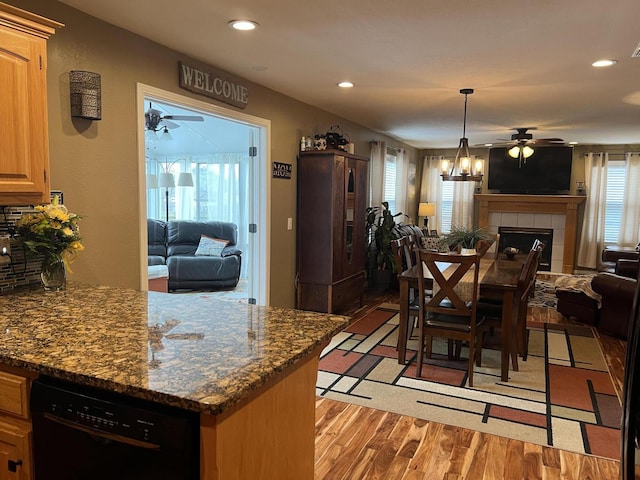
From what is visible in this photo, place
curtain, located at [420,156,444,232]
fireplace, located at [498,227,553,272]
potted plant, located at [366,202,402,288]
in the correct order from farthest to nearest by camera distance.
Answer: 1. curtain, located at [420,156,444,232]
2. fireplace, located at [498,227,553,272]
3. potted plant, located at [366,202,402,288]

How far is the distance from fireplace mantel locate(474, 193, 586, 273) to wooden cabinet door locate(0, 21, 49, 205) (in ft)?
28.3

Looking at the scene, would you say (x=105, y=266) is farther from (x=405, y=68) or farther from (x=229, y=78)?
(x=405, y=68)

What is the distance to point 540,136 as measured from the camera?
7.89 meters

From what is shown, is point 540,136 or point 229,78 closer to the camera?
point 229,78

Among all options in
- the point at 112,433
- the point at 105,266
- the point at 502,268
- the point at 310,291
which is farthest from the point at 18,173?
the point at 502,268

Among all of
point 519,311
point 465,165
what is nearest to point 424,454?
point 519,311

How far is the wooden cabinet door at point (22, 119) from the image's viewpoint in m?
2.04

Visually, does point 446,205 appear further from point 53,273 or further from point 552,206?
point 53,273

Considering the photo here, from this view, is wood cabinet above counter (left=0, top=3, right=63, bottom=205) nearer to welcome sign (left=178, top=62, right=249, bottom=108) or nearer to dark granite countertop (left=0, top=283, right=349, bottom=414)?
dark granite countertop (left=0, top=283, right=349, bottom=414)

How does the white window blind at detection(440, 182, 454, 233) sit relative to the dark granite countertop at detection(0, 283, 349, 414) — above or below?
above

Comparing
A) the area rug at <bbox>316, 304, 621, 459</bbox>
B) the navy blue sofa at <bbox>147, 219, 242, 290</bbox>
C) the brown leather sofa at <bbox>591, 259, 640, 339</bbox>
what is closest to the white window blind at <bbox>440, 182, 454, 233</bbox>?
the navy blue sofa at <bbox>147, 219, 242, 290</bbox>

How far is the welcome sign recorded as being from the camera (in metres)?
3.55

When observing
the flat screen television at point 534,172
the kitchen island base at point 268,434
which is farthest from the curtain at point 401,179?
the kitchen island base at point 268,434

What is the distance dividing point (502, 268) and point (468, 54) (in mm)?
1955
